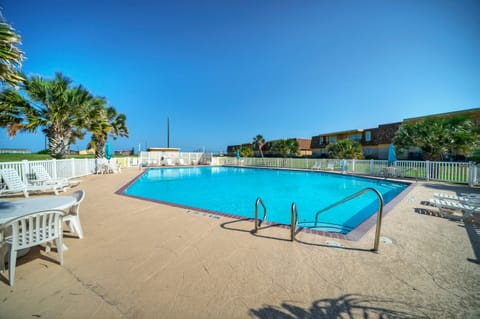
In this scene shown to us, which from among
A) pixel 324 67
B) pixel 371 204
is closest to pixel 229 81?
pixel 324 67

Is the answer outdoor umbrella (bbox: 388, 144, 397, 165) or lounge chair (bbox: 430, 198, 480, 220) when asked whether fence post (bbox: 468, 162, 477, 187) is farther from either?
lounge chair (bbox: 430, 198, 480, 220)

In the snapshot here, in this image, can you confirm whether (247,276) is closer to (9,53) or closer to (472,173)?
(9,53)

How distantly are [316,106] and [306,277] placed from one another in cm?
2833

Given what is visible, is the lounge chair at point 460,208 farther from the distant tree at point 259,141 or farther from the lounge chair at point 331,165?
the distant tree at point 259,141

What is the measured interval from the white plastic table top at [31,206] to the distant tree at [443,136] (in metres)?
16.5

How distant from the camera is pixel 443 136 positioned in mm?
10375

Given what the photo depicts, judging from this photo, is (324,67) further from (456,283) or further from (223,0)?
(456,283)

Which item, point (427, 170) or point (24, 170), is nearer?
point (24, 170)

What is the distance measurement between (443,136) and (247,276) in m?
15.0

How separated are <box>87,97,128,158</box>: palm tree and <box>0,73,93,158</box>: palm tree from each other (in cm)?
108

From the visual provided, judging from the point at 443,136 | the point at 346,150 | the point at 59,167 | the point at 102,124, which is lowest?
the point at 59,167

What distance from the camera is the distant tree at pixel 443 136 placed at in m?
9.81

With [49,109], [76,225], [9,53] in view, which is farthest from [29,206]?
[49,109]

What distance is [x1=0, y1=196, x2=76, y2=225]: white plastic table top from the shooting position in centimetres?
223
